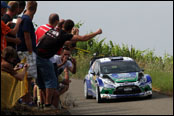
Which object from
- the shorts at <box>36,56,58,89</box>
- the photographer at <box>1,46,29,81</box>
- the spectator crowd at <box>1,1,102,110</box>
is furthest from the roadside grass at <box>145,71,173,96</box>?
the photographer at <box>1,46,29,81</box>

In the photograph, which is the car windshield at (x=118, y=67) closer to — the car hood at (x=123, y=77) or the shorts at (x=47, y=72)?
the car hood at (x=123, y=77)

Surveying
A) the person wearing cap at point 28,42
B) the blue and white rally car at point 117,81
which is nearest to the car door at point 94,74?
the blue and white rally car at point 117,81

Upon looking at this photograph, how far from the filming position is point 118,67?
2145cm

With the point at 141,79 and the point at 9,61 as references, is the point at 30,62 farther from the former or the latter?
the point at 141,79

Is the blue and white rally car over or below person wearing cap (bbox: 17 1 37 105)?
below

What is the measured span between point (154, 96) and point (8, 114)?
36.6 ft

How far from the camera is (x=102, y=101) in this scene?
67.1 feet

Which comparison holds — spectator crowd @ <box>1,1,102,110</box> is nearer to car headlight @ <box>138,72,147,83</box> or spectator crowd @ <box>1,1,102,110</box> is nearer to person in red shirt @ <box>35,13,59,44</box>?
person in red shirt @ <box>35,13,59,44</box>

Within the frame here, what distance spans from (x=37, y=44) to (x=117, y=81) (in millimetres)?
7357

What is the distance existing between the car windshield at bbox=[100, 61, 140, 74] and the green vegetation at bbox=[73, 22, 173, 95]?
5.87 ft

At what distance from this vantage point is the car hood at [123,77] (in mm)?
20141

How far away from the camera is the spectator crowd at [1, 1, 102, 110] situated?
38.2 feet

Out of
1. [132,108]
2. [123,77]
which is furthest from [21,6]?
[123,77]

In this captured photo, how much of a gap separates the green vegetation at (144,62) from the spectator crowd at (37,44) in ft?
31.6
